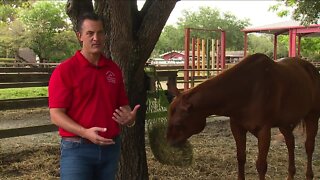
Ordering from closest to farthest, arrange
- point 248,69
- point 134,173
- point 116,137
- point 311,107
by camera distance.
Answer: point 116,137 < point 134,173 < point 248,69 < point 311,107

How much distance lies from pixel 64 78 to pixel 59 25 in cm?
3144

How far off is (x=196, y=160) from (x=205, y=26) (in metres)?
60.7

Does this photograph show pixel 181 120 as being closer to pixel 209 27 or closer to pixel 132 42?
pixel 132 42

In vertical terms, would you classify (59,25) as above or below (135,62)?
above

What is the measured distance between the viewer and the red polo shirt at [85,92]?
86.5 inches

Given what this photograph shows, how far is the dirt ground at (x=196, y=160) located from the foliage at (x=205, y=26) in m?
51.7

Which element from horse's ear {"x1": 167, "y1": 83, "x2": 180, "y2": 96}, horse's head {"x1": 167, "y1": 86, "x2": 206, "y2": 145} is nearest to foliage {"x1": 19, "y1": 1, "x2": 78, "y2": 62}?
horse's ear {"x1": 167, "y1": 83, "x2": 180, "y2": 96}

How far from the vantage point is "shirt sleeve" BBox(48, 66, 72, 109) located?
2.18m

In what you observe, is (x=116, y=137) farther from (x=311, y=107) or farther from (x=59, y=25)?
(x=59, y=25)

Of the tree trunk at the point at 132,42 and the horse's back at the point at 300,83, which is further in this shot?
the horse's back at the point at 300,83

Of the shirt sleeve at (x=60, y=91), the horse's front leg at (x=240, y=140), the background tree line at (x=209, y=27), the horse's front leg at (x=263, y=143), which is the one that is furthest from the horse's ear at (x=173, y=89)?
the background tree line at (x=209, y=27)

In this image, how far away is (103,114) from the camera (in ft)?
7.54

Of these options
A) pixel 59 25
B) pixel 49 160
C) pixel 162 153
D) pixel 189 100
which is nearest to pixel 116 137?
pixel 189 100

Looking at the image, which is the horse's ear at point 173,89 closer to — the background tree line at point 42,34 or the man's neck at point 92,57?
the man's neck at point 92,57
